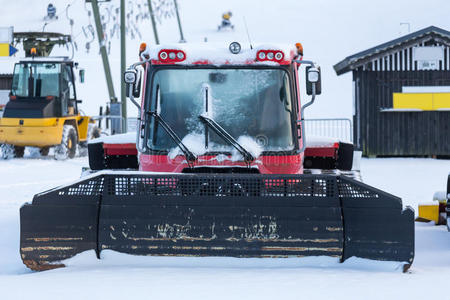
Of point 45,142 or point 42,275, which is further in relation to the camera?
point 45,142

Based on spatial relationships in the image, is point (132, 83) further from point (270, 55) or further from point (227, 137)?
point (270, 55)

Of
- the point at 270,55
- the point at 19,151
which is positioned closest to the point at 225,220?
the point at 270,55

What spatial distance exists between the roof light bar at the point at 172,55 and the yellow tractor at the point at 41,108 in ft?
44.7

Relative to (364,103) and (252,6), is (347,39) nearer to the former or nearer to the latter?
(252,6)

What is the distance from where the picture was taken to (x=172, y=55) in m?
6.98

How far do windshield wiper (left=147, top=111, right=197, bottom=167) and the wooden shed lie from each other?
1762cm

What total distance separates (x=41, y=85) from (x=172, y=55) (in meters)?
15.1

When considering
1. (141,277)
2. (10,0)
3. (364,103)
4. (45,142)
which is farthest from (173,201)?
(10,0)

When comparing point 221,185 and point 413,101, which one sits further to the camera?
point 413,101

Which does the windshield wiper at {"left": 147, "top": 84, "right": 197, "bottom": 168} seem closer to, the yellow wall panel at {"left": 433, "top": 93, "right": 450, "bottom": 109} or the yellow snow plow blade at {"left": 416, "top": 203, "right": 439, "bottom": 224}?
the yellow snow plow blade at {"left": 416, "top": 203, "right": 439, "bottom": 224}

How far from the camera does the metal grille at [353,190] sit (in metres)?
5.66

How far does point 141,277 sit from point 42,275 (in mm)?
862

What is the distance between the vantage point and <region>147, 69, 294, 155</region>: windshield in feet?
22.5

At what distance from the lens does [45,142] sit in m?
20.5
